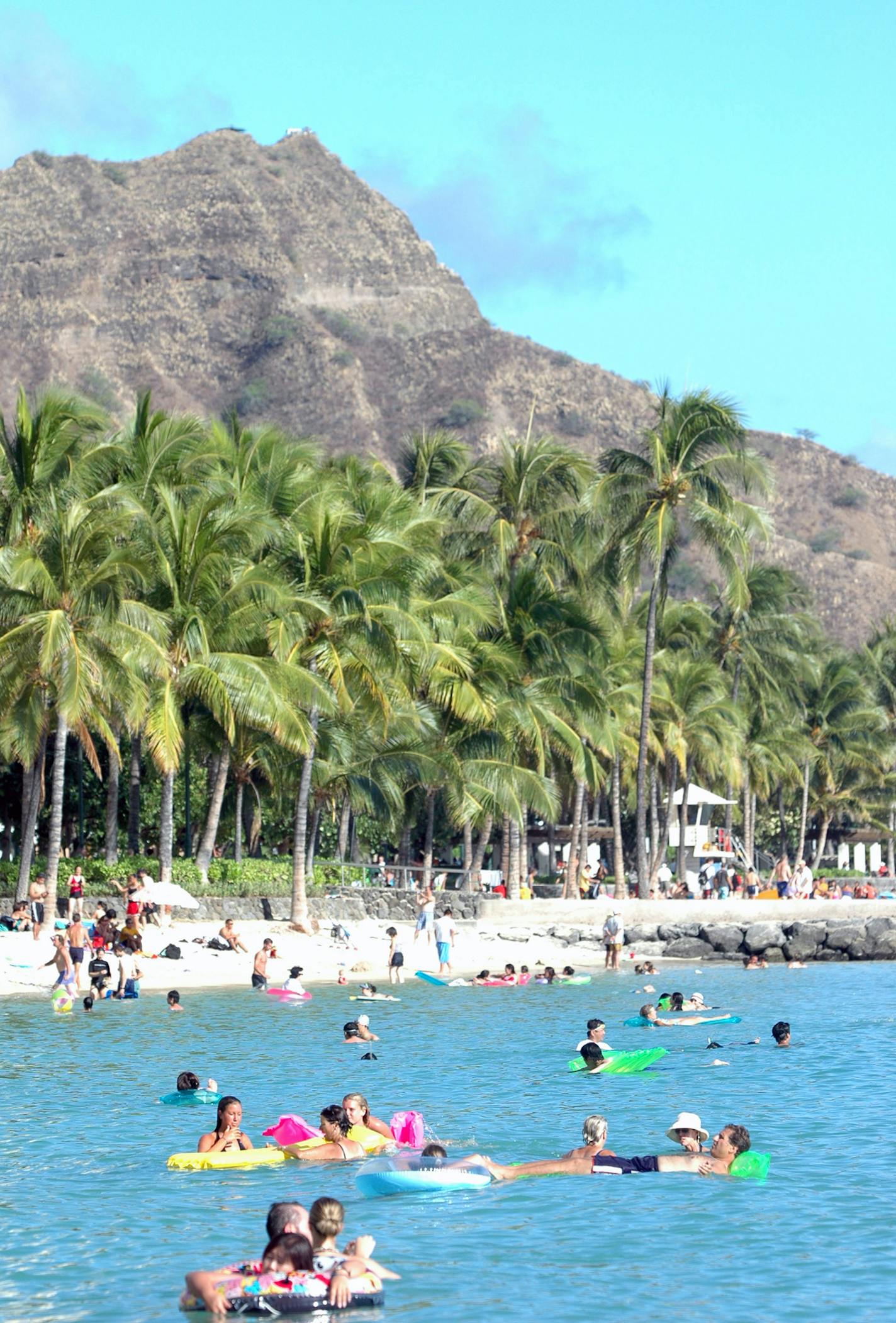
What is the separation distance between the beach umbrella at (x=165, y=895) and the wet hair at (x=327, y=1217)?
68.0 feet

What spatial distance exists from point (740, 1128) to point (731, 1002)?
15535 millimetres

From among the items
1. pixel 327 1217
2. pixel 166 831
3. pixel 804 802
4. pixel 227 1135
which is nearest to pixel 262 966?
pixel 166 831

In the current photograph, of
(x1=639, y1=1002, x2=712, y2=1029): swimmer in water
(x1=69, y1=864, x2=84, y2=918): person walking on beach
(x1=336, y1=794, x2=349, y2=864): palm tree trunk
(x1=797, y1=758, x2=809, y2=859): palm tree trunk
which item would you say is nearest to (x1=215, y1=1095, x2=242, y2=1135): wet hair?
(x1=639, y1=1002, x2=712, y2=1029): swimmer in water

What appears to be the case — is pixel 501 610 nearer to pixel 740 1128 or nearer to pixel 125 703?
pixel 125 703

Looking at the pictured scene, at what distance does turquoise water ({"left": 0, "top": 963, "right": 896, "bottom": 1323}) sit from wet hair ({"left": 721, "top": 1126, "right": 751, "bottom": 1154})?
330mm

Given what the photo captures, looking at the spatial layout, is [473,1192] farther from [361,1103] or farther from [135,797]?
[135,797]

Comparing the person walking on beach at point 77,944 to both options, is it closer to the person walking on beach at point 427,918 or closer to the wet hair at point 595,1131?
the person walking on beach at point 427,918

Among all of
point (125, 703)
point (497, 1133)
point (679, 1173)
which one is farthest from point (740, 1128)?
point (125, 703)

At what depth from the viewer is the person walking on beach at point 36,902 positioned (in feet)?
96.9

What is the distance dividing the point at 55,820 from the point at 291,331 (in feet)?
428

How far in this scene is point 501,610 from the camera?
41.9m

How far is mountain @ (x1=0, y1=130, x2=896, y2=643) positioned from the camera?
475 feet

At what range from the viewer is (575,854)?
46.7m

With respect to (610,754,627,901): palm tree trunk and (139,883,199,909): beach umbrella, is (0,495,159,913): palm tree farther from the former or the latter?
(610,754,627,901): palm tree trunk
